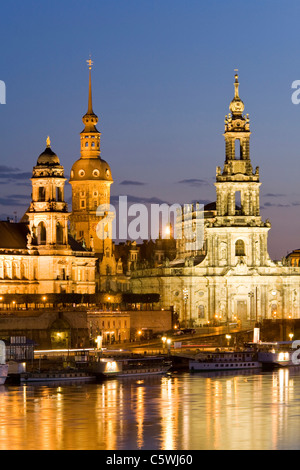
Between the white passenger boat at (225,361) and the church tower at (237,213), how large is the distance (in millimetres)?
31181

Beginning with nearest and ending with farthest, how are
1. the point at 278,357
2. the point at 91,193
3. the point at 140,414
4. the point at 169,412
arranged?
the point at 140,414 → the point at 169,412 → the point at 278,357 → the point at 91,193

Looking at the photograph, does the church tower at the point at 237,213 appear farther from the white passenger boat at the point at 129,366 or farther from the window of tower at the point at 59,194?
the white passenger boat at the point at 129,366

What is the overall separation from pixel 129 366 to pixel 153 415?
93.9ft

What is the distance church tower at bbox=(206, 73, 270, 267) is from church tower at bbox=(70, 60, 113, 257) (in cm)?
1600

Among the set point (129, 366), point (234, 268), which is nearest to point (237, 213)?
point (234, 268)

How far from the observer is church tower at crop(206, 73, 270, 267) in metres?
156

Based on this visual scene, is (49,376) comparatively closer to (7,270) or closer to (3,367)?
(3,367)

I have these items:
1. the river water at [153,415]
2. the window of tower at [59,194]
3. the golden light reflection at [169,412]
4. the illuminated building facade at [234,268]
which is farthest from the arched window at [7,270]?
the river water at [153,415]

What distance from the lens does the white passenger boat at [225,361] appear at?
387ft

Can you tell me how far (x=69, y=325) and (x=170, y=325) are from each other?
63.9 feet

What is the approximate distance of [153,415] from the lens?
83312mm

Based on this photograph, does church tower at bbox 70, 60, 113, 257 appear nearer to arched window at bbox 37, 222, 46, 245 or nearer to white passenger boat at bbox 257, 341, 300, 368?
arched window at bbox 37, 222, 46, 245

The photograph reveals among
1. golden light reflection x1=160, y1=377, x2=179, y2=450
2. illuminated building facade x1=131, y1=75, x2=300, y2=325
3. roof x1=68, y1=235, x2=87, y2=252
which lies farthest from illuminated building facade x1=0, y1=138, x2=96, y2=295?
golden light reflection x1=160, y1=377, x2=179, y2=450
